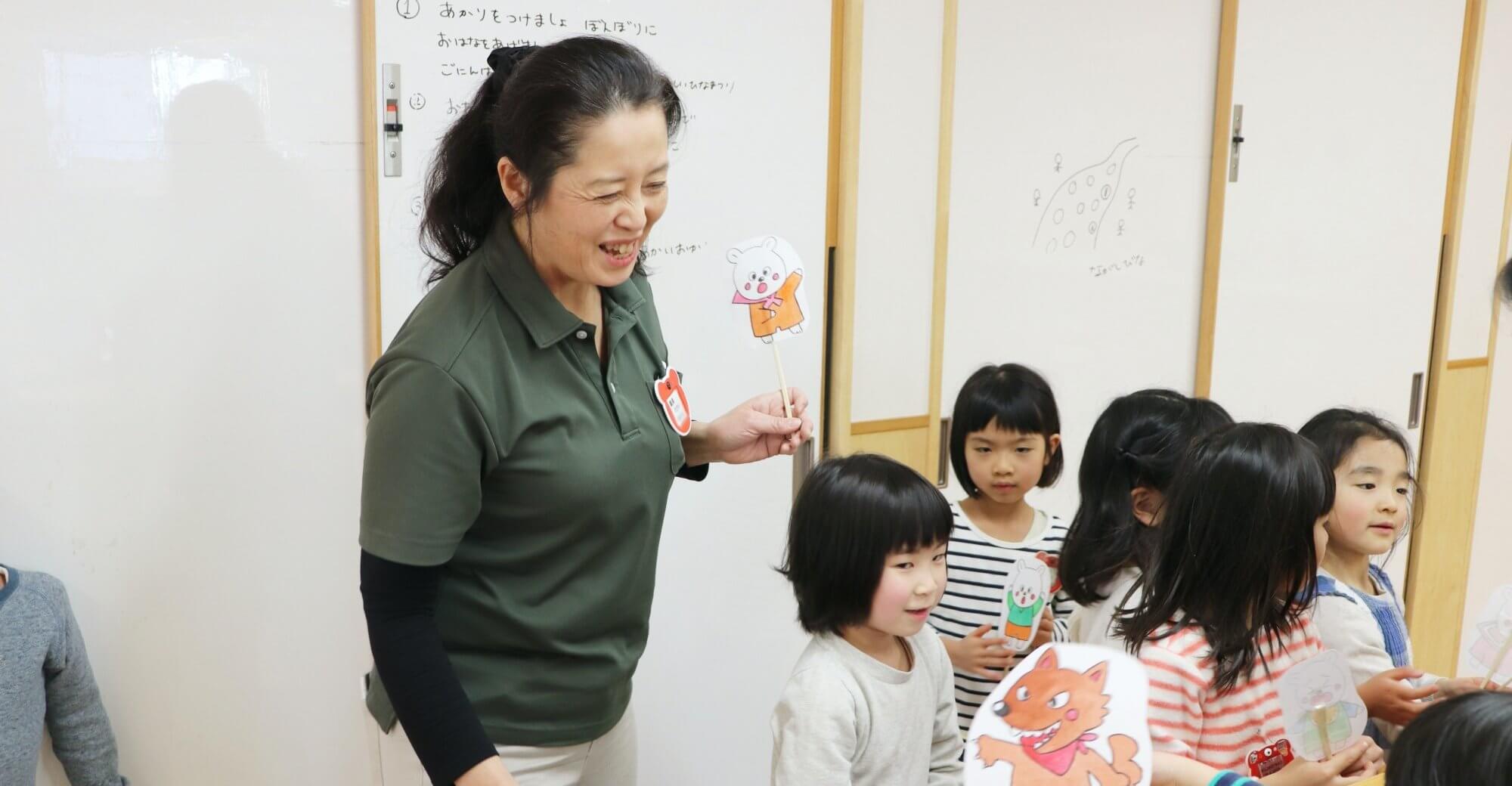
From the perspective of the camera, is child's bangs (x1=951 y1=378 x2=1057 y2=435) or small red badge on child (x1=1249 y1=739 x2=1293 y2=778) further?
child's bangs (x1=951 y1=378 x2=1057 y2=435)

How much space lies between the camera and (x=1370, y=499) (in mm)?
2115

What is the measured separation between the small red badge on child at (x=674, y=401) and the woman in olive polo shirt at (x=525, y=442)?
0.01 metres

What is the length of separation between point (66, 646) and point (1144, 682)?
5.20 feet

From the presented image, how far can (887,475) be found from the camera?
167 centimetres

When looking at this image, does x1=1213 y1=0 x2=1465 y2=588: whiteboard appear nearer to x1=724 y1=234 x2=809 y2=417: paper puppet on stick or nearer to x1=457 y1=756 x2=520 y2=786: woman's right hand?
x1=724 y1=234 x2=809 y2=417: paper puppet on stick

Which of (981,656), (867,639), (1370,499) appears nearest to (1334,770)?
(867,639)

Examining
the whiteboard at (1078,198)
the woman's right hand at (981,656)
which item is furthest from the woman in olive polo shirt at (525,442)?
the whiteboard at (1078,198)

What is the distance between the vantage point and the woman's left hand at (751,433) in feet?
5.38

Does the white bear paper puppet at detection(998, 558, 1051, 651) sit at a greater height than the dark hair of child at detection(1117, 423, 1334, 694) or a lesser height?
lesser

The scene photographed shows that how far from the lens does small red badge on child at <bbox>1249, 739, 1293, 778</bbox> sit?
149 centimetres

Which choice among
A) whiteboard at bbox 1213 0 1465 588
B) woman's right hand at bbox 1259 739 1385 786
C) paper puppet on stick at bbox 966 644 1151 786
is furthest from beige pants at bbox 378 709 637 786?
whiteboard at bbox 1213 0 1465 588

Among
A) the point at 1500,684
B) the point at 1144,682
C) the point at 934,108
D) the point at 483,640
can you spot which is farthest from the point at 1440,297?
the point at 483,640

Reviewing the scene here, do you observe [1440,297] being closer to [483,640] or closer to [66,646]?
[483,640]

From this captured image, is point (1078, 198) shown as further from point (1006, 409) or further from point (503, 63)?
point (503, 63)
